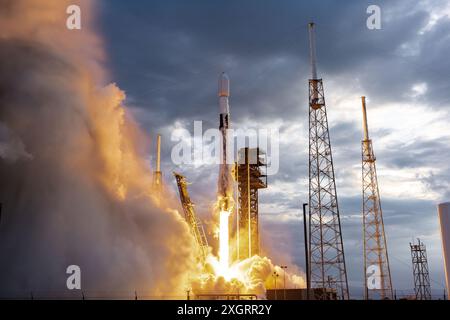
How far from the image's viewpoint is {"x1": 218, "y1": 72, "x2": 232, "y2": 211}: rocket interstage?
202ft

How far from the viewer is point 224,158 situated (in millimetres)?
62156

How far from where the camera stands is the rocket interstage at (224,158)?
61500 millimetres
